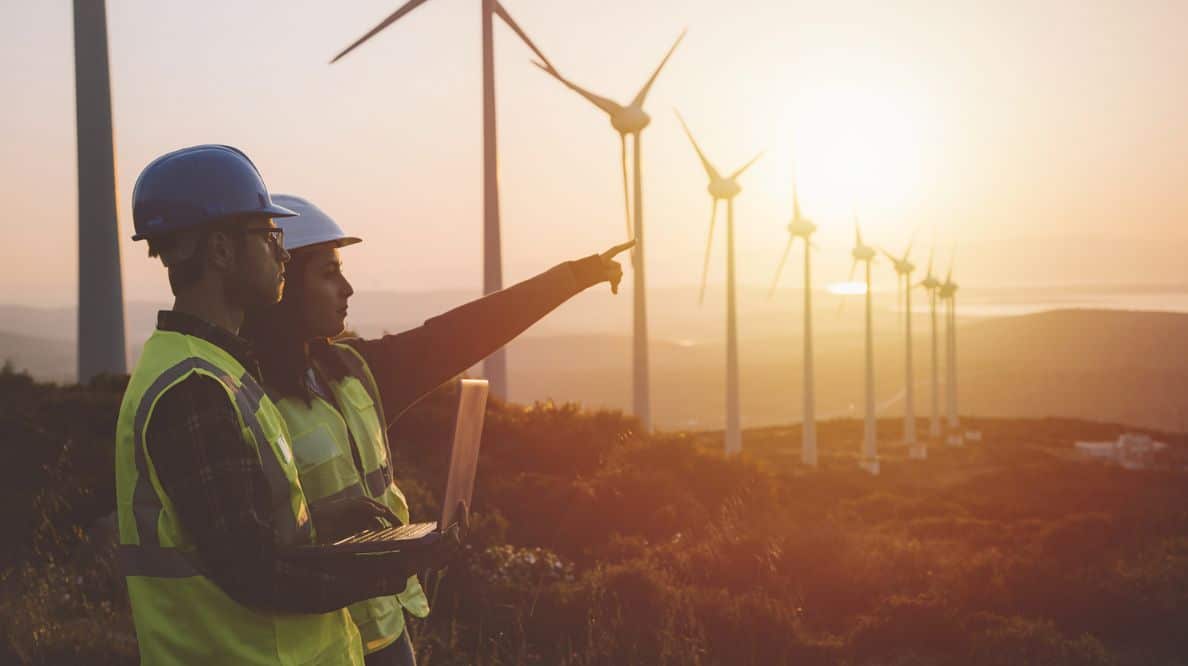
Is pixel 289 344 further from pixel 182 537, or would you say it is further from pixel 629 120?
pixel 629 120

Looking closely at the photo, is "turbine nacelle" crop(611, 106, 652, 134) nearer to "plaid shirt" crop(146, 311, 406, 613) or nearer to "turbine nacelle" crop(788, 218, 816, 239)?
"turbine nacelle" crop(788, 218, 816, 239)

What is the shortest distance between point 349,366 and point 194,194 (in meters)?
1.03

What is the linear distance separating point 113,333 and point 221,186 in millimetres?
23720

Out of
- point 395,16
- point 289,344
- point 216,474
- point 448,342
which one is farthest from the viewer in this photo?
point 395,16

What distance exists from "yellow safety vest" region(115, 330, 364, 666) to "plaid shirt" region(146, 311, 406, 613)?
4cm

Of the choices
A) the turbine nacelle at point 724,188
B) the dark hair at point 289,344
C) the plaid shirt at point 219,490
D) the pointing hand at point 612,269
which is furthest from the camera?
the turbine nacelle at point 724,188

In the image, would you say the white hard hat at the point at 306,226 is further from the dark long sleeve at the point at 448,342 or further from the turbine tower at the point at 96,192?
the turbine tower at the point at 96,192

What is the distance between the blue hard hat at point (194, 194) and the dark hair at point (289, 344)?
539 mm

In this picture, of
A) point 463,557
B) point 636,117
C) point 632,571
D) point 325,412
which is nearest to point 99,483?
point 463,557

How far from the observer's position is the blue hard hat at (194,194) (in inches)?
116

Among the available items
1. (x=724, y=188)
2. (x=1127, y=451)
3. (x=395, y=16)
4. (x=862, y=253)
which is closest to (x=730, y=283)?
(x=724, y=188)

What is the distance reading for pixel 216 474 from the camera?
261cm

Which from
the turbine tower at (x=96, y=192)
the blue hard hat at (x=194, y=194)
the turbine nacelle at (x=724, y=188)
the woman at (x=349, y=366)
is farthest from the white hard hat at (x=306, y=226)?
the turbine nacelle at (x=724, y=188)

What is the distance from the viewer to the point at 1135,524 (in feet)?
63.7
